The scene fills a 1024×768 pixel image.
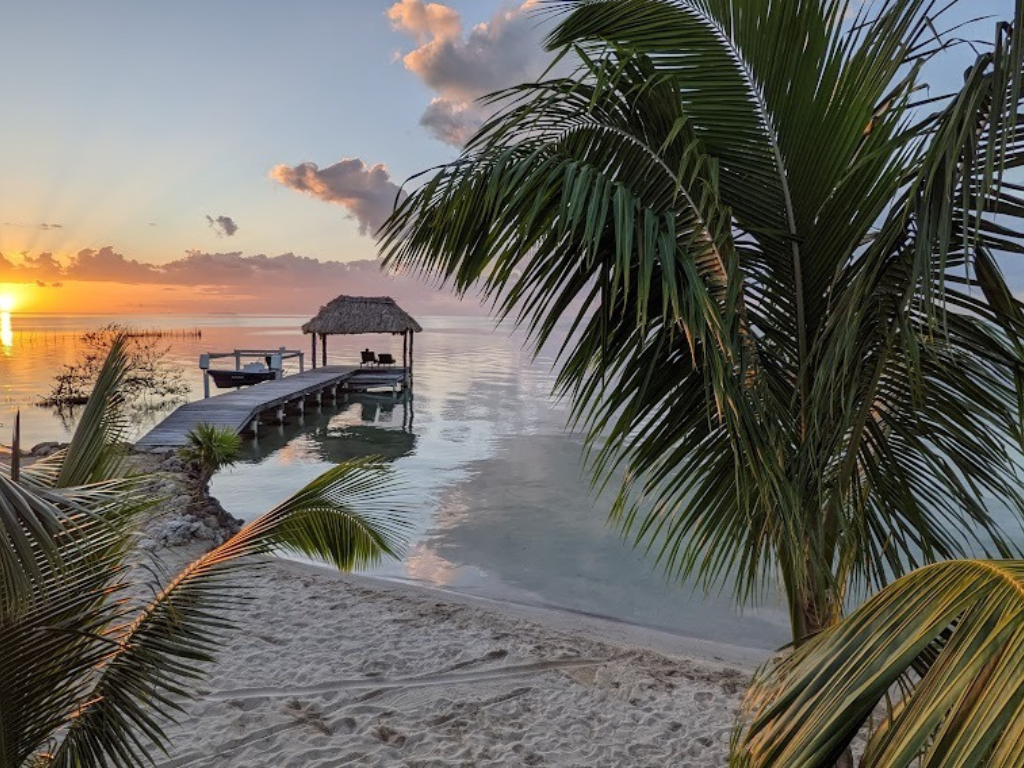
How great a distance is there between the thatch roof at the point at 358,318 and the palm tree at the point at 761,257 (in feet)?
72.8

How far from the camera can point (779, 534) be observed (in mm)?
2039

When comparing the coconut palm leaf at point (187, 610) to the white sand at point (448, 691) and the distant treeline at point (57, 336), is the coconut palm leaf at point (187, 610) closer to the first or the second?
the white sand at point (448, 691)

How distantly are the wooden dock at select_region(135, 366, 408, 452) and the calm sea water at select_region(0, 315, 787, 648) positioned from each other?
79 centimetres

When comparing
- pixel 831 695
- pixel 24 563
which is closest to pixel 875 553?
pixel 831 695

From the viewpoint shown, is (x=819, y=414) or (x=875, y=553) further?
(x=875, y=553)

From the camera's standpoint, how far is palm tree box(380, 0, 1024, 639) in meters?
1.67

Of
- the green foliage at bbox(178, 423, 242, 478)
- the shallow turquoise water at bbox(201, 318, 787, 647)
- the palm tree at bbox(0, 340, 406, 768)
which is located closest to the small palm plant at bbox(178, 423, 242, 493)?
the green foliage at bbox(178, 423, 242, 478)

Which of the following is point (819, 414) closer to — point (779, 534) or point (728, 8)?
point (779, 534)

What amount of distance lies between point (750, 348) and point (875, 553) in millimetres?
929

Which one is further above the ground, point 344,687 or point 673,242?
point 673,242

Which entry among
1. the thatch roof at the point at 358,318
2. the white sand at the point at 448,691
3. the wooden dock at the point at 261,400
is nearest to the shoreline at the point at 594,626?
the white sand at the point at 448,691

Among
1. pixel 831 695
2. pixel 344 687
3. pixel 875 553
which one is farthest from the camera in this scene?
pixel 344 687

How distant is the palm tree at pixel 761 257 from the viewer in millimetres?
1666

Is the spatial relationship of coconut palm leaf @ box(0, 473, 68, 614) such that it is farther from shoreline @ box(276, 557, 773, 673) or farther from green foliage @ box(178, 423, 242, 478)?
green foliage @ box(178, 423, 242, 478)
